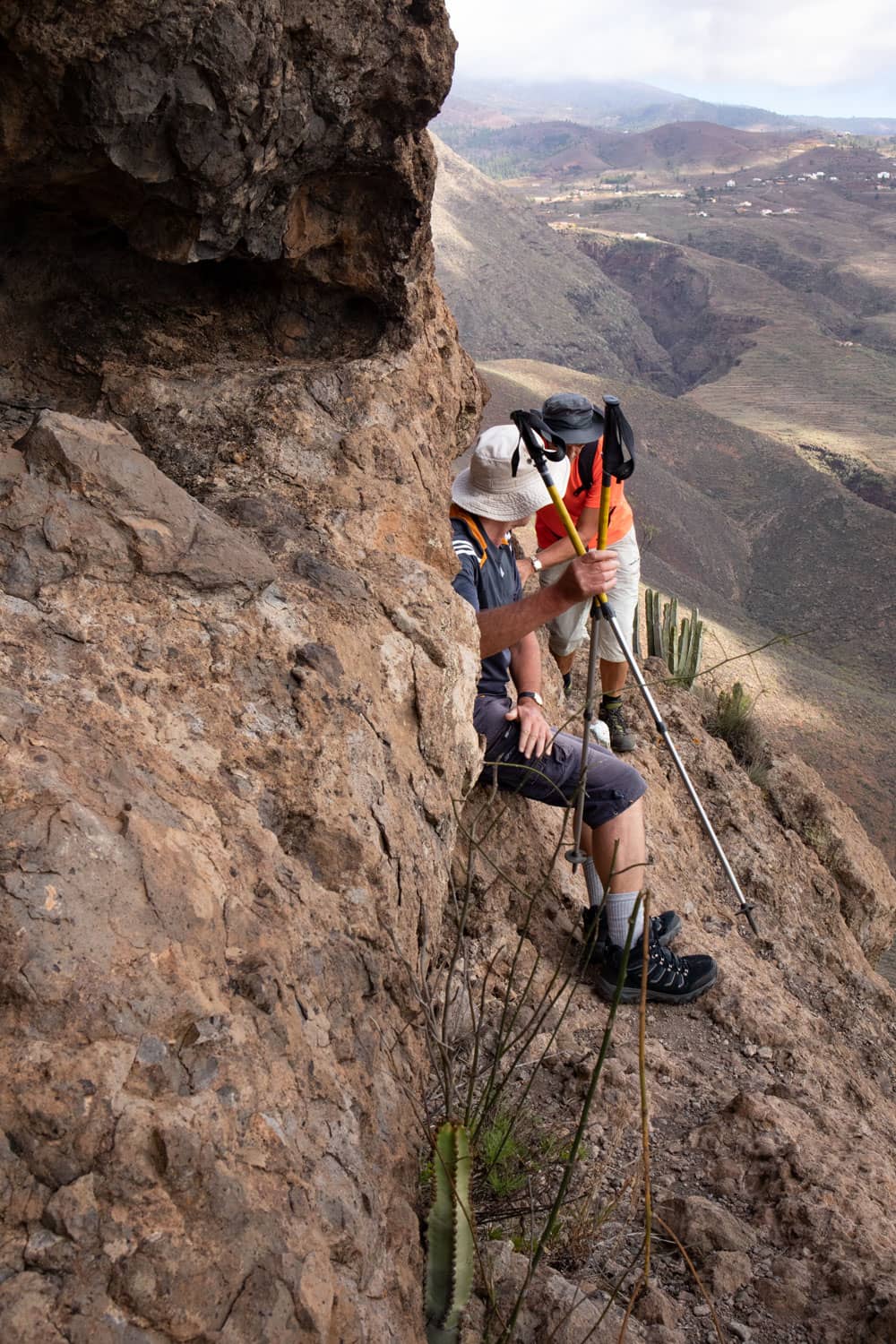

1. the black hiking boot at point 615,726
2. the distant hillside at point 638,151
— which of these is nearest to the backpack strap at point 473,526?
the black hiking boot at point 615,726

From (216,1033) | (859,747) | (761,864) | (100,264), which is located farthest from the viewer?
(859,747)

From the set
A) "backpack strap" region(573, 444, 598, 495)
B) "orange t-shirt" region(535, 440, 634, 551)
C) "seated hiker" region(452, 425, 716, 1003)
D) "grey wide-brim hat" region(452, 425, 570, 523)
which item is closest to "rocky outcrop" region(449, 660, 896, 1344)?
"seated hiker" region(452, 425, 716, 1003)

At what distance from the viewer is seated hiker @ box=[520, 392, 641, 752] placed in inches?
134

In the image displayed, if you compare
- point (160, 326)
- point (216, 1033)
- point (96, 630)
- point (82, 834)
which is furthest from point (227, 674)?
point (160, 326)

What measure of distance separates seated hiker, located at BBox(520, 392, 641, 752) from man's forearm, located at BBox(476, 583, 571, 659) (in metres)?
0.57

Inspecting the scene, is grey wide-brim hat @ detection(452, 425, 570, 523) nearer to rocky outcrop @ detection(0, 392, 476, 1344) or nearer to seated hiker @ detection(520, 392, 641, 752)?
seated hiker @ detection(520, 392, 641, 752)

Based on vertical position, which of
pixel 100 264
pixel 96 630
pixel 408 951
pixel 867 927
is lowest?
pixel 867 927

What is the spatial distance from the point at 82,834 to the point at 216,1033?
0.36m

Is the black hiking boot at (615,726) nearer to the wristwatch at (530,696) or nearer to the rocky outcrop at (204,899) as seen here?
the wristwatch at (530,696)

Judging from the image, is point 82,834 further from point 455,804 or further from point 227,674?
point 455,804

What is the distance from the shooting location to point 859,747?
13.4m

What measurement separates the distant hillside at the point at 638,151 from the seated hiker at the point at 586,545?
10428cm

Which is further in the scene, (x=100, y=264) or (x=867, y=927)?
(x=867, y=927)

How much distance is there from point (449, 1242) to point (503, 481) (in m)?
2.38
